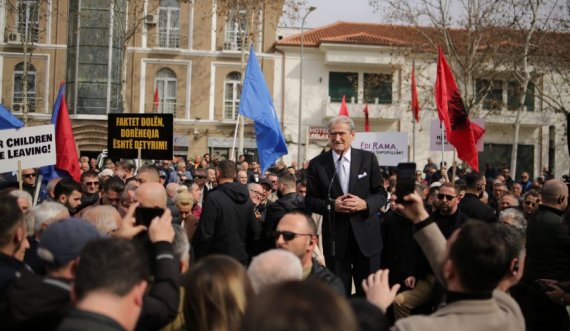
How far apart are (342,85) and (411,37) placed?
4.97m

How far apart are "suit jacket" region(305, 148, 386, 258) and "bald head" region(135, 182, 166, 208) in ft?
6.06

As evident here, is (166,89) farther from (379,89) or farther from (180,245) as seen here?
(180,245)

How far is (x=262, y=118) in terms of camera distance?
38.2ft

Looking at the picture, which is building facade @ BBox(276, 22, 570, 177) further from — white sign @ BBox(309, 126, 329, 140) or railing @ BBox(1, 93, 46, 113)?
railing @ BBox(1, 93, 46, 113)

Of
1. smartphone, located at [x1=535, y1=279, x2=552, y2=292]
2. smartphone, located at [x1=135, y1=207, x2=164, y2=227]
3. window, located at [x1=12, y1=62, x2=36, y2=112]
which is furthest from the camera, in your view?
window, located at [x1=12, y1=62, x2=36, y2=112]

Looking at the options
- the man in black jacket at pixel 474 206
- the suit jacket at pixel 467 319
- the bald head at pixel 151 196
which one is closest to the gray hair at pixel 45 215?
the bald head at pixel 151 196

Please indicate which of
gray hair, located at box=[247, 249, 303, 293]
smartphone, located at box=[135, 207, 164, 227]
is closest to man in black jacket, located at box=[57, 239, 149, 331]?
gray hair, located at box=[247, 249, 303, 293]

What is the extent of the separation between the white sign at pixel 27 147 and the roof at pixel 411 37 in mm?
21254

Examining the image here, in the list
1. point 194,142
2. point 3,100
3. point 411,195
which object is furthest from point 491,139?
point 411,195

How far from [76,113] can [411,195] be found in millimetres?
32616

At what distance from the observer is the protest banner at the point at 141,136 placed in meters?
9.91

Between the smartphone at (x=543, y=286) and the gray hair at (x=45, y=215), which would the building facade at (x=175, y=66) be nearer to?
the smartphone at (x=543, y=286)

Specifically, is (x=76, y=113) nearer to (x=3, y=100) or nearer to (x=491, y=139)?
(x=3, y=100)

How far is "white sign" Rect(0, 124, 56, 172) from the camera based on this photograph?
869cm
